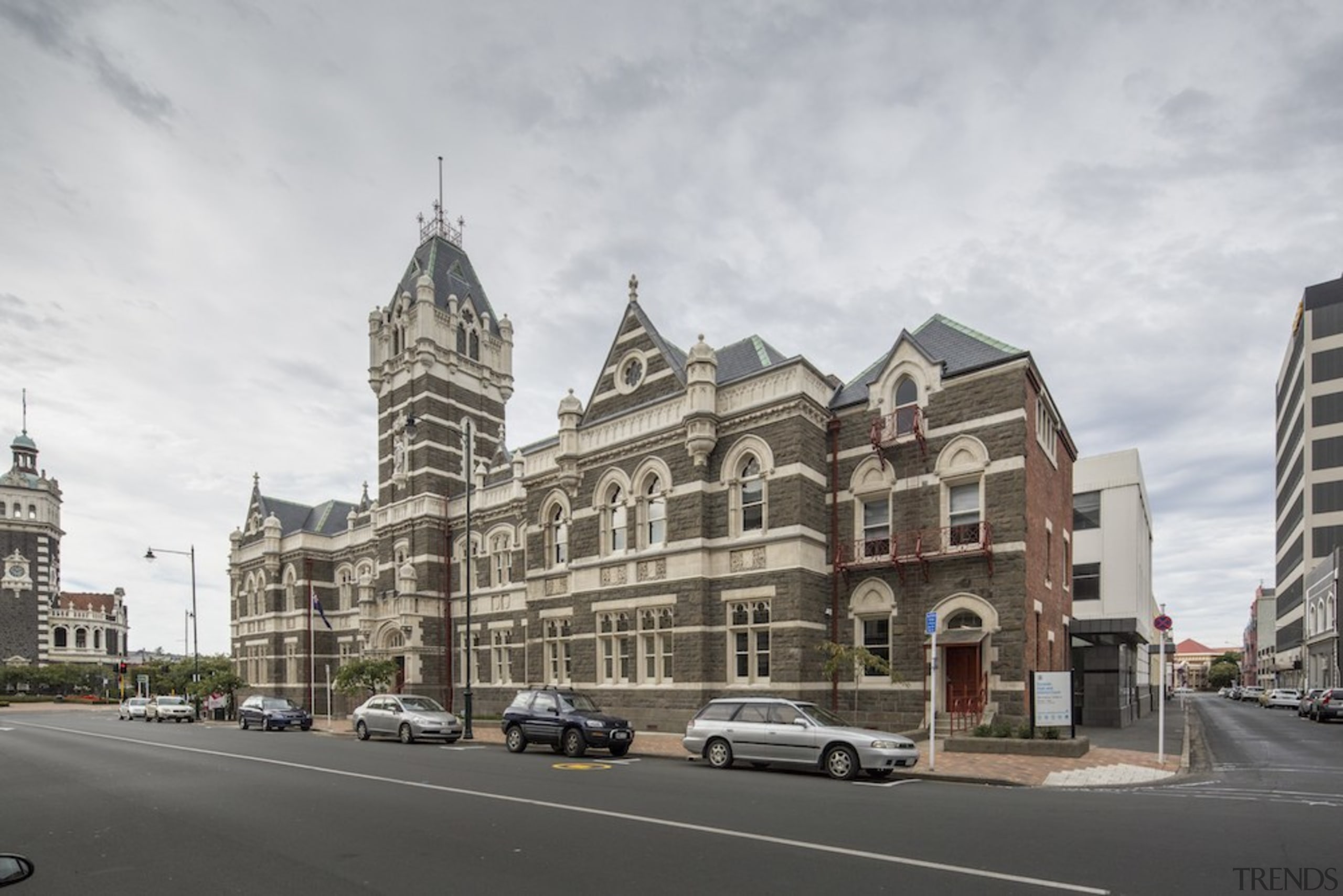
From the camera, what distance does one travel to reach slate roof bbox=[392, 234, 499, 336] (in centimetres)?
4241

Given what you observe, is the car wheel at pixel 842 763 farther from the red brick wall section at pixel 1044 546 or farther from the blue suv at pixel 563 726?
the red brick wall section at pixel 1044 546

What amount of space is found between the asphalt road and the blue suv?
2.59 m

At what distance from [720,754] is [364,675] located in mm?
22532

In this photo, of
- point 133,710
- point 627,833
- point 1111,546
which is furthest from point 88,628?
point 627,833

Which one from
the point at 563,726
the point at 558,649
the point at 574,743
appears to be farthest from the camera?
the point at 558,649

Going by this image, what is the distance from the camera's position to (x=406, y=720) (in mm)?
24203

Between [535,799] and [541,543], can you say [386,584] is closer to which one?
[541,543]

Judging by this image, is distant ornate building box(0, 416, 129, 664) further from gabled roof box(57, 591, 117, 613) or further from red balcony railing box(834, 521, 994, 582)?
red balcony railing box(834, 521, 994, 582)

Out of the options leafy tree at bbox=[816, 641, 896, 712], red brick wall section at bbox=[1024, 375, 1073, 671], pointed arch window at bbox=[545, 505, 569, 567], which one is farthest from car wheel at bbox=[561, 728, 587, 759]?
pointed arch window at bbox=[545, 505, 569, 567]

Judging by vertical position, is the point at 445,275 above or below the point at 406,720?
above

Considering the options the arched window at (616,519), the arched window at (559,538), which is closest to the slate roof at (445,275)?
the arched window at (559,538)

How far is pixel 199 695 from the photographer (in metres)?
47.7

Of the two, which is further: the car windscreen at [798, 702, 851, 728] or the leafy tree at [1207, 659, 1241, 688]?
the leafy tree at [1207, 659, 1241, 688]

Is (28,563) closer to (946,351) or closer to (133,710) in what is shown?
(133,710)
